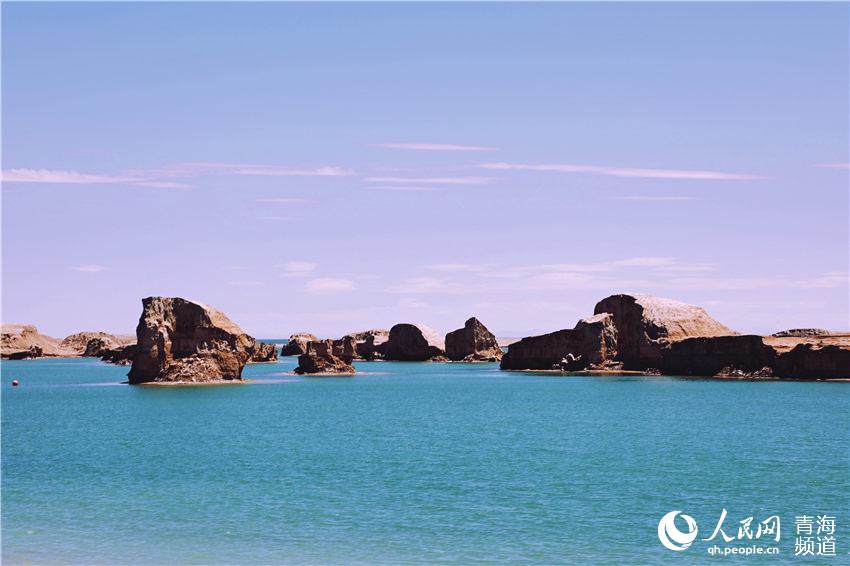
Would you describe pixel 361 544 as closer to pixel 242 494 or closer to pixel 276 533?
pixel 276 533

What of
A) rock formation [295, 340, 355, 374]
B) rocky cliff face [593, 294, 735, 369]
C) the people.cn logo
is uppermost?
rocky cliff face [593, 294, 735, 369]

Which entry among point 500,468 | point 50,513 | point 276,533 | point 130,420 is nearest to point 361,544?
point 276,533

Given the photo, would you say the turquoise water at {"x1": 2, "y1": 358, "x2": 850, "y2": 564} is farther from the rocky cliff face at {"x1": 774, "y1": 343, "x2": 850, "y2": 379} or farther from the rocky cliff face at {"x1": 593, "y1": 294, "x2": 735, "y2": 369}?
the rocky cliff face at {"x1": 593, "y1": 294, "x2": 735, "y2": 369}

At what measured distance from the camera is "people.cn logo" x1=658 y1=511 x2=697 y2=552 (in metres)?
33.6

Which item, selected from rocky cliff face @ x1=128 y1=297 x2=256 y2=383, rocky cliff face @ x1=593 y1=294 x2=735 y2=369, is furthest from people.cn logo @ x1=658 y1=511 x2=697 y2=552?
rocky cliff face @ x1=593 y1=294 x2=735 y2=369

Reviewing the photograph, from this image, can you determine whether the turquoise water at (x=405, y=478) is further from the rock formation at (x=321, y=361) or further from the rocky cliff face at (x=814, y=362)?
the rock formation at (x=321, y=361)

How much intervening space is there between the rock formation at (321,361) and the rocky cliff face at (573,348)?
3892cm

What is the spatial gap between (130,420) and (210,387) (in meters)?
37.1

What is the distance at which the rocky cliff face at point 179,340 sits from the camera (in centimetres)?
11356

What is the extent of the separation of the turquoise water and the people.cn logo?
51cm

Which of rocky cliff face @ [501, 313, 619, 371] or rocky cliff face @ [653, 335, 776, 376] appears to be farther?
rocky cliff face @ [501, 313, 619, 371]

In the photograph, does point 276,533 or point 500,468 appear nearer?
point 276,533

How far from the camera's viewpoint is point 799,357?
128 m

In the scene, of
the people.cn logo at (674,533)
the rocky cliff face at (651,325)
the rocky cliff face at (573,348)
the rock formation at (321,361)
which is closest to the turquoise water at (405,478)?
the people.cn logo at (674,533)
